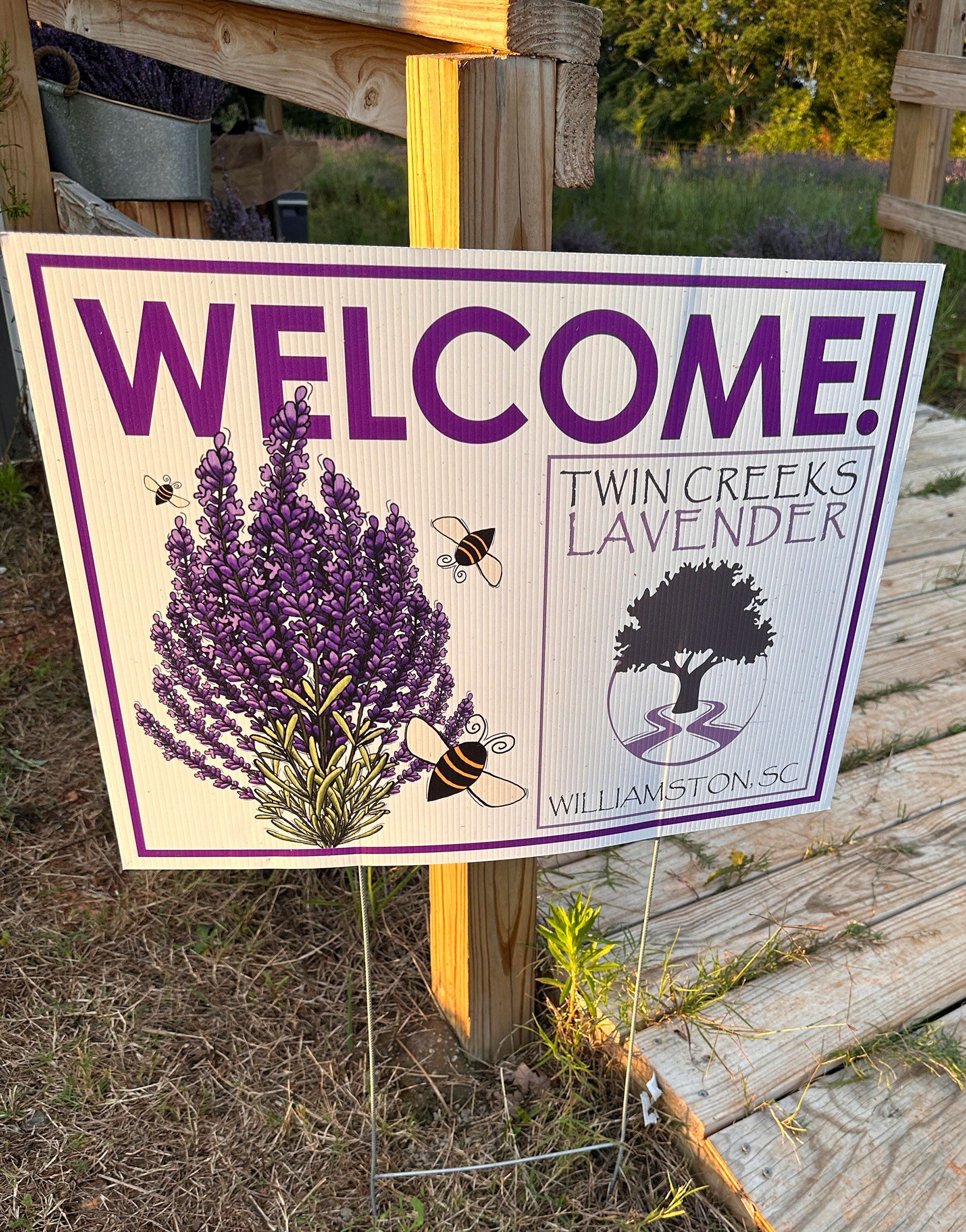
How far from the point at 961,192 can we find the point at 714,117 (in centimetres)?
2319

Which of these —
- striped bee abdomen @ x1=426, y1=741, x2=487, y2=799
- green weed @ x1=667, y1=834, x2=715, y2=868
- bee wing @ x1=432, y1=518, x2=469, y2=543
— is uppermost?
bee wing @ x1=432, y1=518, x2=469, y2=543

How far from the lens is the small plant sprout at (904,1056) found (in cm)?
144

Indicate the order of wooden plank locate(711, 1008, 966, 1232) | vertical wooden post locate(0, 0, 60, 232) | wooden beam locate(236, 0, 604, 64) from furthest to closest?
1. vertical wooden post locate(0, 0, 60, 232)
2. wooden plank locate(711, 1008, 966, 1232)
3. wooden beam locate(236, 0, 604, 64)

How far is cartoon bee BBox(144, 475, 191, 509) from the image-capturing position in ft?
3.35

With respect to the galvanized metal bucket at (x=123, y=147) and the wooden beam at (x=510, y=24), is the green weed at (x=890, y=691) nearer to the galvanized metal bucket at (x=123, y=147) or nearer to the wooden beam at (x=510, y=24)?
the wooden beam at (x=510, y=24)

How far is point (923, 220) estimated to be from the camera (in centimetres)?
370

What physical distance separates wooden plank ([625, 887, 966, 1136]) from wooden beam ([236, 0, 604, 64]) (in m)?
1.37

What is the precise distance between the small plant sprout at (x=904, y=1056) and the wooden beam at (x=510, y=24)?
1445 millimetres

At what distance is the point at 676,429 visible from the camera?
109 cm

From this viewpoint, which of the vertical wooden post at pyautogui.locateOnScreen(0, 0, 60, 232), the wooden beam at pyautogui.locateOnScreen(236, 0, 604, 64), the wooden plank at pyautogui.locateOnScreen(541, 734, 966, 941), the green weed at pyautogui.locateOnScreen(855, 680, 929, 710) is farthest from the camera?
the green weed at pyautogui.locateOnScreen(855, 680, 929, 710)

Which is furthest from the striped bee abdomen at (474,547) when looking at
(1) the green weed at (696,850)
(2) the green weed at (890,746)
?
(2) the green weed at (890,746)

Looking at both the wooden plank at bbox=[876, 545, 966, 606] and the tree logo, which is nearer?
the tree logo

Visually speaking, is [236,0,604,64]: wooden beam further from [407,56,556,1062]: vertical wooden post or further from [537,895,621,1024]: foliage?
[537,895,621,1024]: foliage

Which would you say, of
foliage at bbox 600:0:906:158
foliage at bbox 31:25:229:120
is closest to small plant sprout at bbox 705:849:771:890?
foliage at bbox 31:25:229:120
